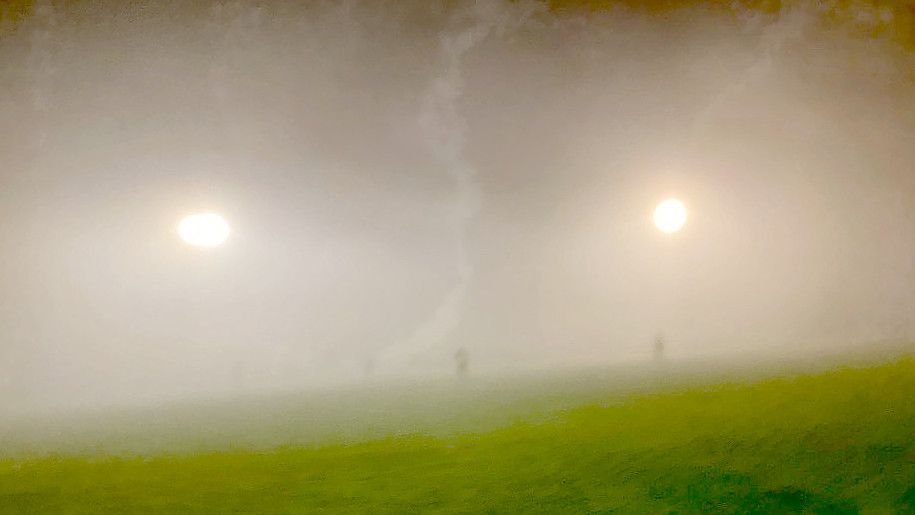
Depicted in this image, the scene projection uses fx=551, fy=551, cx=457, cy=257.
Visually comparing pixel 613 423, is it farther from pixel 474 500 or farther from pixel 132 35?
pixel 132 35

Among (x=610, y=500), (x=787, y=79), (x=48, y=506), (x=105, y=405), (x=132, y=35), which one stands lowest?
(x=610, y=500)

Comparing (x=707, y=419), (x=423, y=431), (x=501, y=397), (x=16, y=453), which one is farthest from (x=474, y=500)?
(x=16, y=453)

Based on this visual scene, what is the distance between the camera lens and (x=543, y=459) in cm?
301

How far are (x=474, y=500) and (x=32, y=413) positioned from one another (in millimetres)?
4129

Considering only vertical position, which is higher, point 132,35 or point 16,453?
point 132,35

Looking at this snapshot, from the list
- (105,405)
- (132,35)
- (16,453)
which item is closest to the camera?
(16,453)

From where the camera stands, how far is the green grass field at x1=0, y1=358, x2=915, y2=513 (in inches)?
101

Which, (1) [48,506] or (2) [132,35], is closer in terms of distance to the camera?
Answer: (1) [48,506]

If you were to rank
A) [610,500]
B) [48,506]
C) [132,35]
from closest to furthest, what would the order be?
[610,500]
[48,506]
[132,35]

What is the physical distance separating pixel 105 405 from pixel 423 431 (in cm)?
336

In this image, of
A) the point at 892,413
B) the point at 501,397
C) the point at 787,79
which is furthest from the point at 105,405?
the point at 787,79

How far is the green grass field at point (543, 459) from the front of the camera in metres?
2.57

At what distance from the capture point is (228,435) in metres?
3.94

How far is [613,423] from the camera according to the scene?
3.50 m
